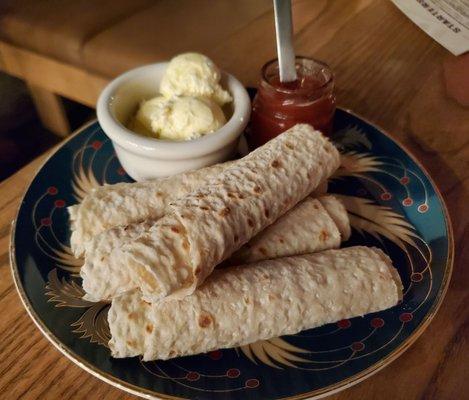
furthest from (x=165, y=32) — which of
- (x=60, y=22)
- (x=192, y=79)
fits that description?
(x=192, y=79)

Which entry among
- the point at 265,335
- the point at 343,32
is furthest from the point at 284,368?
the point at 343,32

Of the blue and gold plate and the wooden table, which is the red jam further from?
the wooden table

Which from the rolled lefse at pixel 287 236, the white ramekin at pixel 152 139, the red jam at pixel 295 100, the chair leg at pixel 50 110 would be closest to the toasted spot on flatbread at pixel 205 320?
the rolled lefse at pixel 287 236

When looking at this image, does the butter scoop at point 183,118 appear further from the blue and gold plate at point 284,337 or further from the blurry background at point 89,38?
the blurry background at point 89,38

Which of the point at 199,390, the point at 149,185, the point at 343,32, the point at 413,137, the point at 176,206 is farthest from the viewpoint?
the point at 343,32

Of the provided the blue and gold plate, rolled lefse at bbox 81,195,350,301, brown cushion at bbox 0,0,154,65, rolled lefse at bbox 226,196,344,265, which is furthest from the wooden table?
brown cushion at bbox 0,0,154,65

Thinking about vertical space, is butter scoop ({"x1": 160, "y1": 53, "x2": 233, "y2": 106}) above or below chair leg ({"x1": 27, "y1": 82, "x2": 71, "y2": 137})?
above

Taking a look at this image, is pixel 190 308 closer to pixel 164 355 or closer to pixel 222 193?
pixel 164 355
